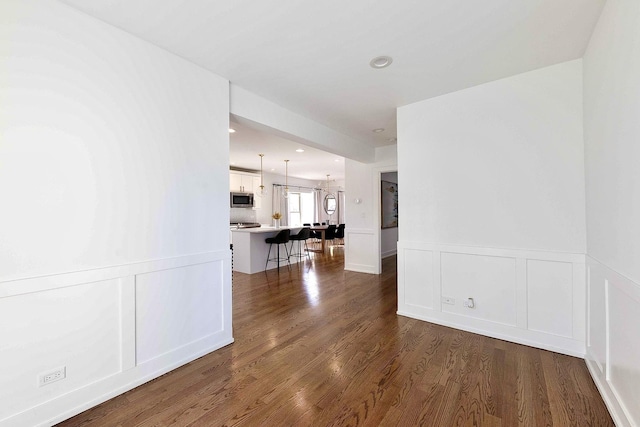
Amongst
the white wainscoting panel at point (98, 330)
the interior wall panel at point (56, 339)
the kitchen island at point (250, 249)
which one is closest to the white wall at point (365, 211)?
the kitchen island at point (250, 249)

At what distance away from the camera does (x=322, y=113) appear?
3.68 meters

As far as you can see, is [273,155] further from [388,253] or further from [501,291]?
[501,291]

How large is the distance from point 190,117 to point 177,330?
1.82 meters

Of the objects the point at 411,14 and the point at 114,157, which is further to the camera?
the point at 114,157

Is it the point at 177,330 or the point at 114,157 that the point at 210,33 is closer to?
the point at 114,157

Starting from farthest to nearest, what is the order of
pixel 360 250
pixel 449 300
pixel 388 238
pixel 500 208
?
pixel 388 238 → pixel 360 250 → pixel 449 300 → pixel 500 208

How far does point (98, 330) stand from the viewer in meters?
1.89

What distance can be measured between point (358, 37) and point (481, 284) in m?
2.61

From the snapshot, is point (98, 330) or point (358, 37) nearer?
point (98, 330)

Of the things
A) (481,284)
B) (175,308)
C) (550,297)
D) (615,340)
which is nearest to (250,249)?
(175,308)

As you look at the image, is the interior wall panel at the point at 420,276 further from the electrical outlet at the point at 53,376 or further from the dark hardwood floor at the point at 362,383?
the electrical outlet at the point at 53,376

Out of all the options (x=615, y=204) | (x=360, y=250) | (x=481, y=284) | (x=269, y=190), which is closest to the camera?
(x=615, y=204)

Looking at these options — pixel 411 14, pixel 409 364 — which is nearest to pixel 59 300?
pixel 409 364

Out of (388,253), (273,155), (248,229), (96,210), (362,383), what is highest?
(273,155)
